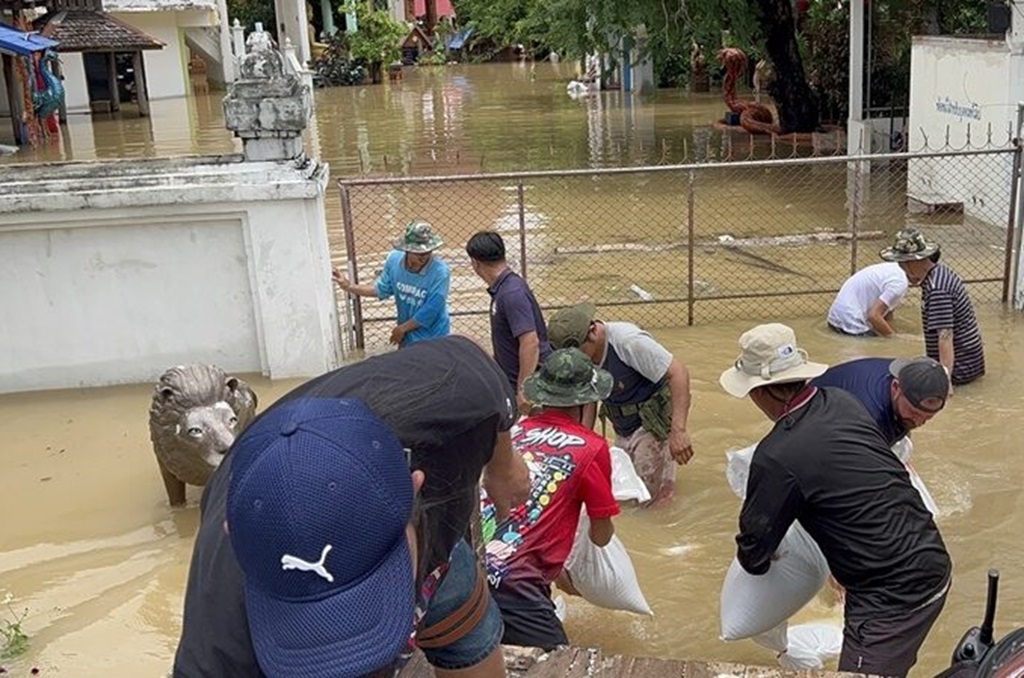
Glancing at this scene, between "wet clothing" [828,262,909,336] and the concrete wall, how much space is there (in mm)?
3824

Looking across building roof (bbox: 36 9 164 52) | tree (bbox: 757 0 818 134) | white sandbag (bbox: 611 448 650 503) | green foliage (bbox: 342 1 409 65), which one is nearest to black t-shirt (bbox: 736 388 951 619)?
white sandbag (bbox: 611 448 650 503)

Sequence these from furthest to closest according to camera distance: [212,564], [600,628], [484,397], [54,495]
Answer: [54,495] → [600,628] → [484,397] → [212,564]

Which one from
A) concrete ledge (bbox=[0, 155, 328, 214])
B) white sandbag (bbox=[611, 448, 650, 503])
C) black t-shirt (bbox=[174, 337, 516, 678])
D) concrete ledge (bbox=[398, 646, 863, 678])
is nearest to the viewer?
black t-shirt (bbox=[174, 337, 516, 678])

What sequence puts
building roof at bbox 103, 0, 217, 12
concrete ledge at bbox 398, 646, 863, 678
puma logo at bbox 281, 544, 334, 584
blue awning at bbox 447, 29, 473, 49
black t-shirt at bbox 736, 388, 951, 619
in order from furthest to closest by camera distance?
blue awning at bbox 447, 29, 473, 49 → building roof at bbox 103, 0, 217, 12 → black t-shirt at bbox 736, 388, 951, 619 → concrete ledge at bbox 398, 646, 863, 678 → puma logo at bbox 281, 544, 334, 584

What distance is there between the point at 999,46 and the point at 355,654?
11945 millimetres

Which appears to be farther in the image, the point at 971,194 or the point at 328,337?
the point at 971,194

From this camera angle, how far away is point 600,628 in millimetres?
4789

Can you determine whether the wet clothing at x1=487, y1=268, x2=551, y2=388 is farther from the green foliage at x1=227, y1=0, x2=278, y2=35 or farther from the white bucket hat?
the green foliage at x1=227, y1=0, x2=278, y2=35

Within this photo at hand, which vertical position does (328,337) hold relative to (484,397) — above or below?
below

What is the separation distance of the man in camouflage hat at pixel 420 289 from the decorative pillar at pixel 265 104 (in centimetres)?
140

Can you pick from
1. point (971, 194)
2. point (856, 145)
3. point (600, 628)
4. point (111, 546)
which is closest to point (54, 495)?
point (111, 546)

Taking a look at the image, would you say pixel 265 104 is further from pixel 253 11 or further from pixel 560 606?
pixel 253 11

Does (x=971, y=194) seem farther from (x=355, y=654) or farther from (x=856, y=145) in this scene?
(x=355, y=654)

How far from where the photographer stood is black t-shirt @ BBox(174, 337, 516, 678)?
1.97 m
